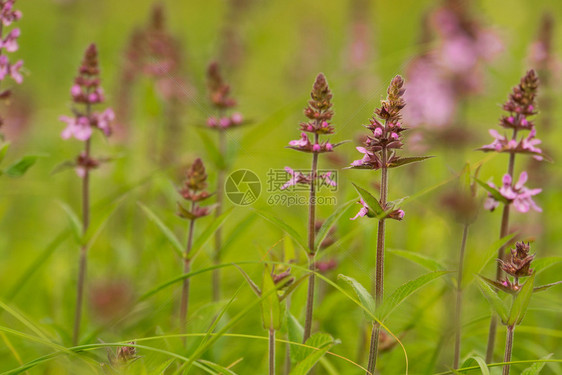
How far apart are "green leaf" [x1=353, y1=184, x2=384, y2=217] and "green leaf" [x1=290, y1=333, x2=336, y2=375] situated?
0.42 m

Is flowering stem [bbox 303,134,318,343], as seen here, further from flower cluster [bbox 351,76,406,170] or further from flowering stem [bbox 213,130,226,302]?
flowering stem [bbox 213,130,226,302]

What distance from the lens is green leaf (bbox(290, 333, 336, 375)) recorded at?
169 centimetres

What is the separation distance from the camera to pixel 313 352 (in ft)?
5.74

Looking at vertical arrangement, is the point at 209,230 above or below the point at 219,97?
below

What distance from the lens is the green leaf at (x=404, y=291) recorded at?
5.70 ft

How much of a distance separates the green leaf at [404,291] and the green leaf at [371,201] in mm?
231

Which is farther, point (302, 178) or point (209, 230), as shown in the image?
point (209, 230)

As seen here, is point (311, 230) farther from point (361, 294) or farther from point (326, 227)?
point (361, 294)

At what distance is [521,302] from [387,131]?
2.15 ft

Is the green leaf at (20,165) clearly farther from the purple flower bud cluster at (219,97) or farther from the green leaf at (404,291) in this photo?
the green leaf at (404,291)

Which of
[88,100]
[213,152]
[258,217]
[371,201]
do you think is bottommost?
[258,217]

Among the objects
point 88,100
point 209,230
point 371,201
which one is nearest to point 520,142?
point 371,201

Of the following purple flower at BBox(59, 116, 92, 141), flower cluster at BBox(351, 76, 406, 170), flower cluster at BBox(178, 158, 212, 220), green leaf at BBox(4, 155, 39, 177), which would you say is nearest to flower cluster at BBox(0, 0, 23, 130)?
green leaf at BBox(4, 155, 39, 177)

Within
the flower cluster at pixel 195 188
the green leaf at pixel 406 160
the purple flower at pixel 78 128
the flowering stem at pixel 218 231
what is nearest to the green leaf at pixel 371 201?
the green leaf at pixel 406 160
